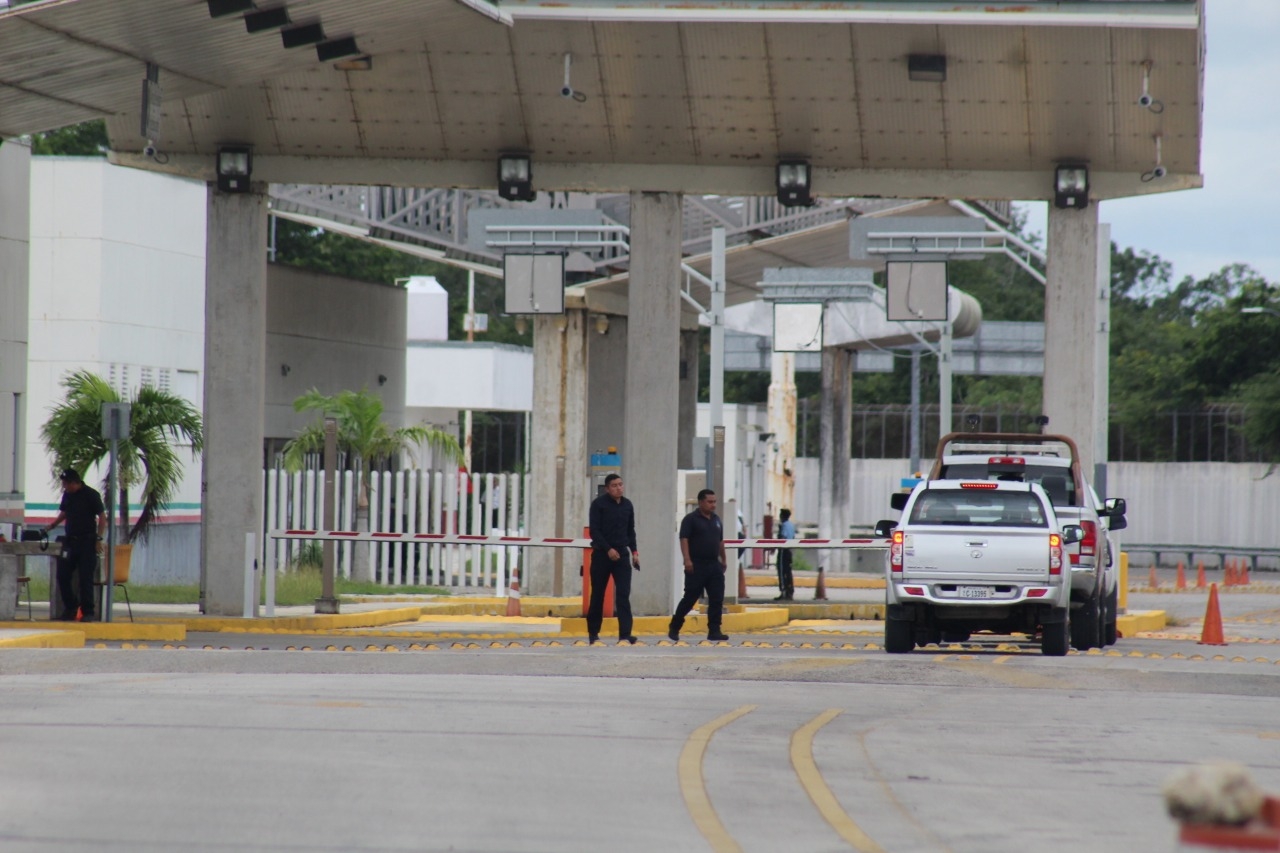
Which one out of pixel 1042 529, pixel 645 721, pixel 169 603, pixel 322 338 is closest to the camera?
pixel 645 721

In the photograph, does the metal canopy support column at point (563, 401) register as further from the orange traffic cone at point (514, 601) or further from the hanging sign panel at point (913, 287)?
the hanging sign panel at point (913, 287)

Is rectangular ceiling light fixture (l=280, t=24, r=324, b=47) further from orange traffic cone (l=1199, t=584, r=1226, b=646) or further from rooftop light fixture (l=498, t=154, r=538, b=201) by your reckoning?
orange traffic cone (l=1199, t=584, r=1226, b=646)

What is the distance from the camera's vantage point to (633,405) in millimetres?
23891

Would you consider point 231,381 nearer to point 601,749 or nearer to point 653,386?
point 653,386

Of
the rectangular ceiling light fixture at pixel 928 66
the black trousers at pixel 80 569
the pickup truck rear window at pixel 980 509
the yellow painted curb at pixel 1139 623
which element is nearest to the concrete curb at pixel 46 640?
the black trousers at pixel 80 569

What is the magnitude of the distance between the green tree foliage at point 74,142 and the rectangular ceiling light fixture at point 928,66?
43811 millimetres

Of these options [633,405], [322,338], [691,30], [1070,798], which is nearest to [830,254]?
[322,338]

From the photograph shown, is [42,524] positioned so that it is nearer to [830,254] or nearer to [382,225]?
[382,225]

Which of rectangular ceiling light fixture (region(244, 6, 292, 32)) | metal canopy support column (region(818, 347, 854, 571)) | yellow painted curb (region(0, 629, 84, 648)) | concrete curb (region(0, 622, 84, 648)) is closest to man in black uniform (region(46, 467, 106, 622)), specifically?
concrete curb (region(0, 622, 84, 648))

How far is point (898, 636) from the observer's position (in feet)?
61.9

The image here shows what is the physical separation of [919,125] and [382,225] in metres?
9.71

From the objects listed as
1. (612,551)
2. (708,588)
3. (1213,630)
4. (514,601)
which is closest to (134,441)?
(514,601)

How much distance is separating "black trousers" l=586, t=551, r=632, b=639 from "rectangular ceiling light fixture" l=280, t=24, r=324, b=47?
6005mm

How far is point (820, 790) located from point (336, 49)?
13145 millimetres
